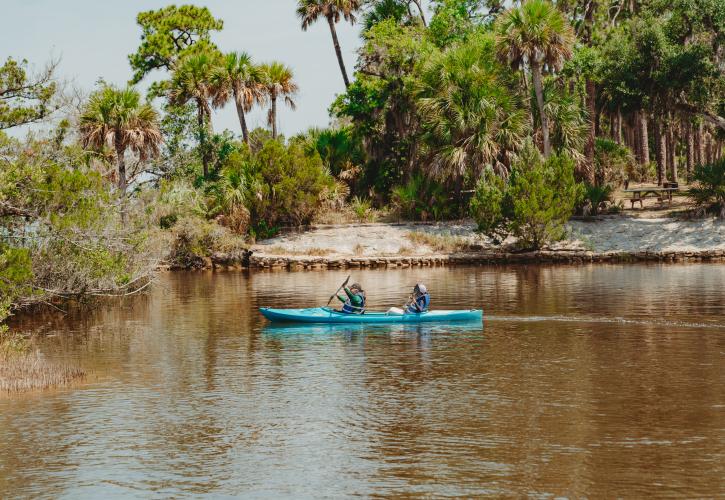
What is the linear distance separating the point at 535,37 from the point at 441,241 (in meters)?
Result: 11.3

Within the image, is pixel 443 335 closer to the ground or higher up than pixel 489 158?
closer to the ground

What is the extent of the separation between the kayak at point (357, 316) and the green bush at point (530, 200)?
17937 millimetres

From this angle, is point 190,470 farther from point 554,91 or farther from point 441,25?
point 441,25

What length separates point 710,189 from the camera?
46031 millimetres

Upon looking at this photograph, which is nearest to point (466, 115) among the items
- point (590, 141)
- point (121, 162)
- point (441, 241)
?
point (441, 241)

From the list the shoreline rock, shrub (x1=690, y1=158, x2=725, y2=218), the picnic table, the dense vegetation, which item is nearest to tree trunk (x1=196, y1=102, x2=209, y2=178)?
the dense vegetation

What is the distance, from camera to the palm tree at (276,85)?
52875 millimetres

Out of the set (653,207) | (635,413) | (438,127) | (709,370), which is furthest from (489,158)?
(635,413)

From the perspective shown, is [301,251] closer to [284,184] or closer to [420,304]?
[284,184]

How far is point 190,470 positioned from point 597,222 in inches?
1504

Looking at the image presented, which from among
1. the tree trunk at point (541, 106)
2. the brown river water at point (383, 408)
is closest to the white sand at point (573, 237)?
the tree trunk at point (541, 106)

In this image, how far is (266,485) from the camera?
12055mm

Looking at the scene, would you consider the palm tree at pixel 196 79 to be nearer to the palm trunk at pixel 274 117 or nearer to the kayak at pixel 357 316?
the palm trunk at pixel 274 117

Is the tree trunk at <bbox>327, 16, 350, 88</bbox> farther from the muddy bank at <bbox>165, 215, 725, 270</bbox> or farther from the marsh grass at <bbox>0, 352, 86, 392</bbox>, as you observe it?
the marsh grass at <bbox>0, 352, 86, 392</bbox>
